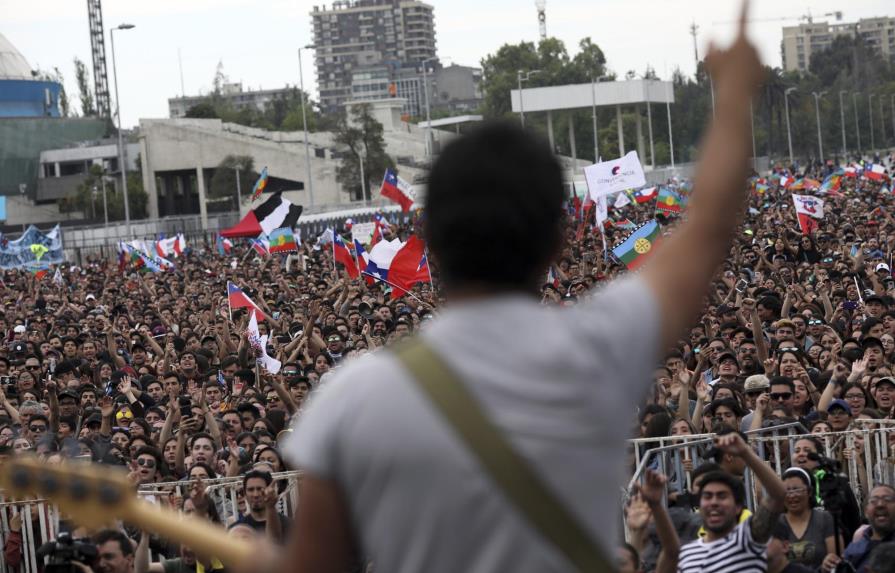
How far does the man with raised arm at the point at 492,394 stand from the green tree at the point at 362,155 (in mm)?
80167

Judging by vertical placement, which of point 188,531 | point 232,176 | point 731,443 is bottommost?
point 232,176

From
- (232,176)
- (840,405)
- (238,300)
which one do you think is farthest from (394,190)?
(232,176)

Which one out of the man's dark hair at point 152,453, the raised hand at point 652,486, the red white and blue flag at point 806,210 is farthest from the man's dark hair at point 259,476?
the red white and blue flag at point 806,210

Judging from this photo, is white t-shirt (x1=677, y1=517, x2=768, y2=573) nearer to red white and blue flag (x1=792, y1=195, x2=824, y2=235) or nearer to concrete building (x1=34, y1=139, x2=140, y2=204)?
red white and blue flag (x1=792, y1=195, x2=824, y2=235)

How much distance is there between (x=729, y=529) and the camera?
20.5 ft

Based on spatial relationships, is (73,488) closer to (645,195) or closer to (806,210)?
(806,210)

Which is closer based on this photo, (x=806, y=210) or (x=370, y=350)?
(x=370, y=350)

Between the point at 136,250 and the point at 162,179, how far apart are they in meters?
56.3

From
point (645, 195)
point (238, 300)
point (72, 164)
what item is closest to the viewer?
point (238, 300)

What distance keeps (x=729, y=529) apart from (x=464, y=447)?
4494 mm

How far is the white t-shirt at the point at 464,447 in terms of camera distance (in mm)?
1962

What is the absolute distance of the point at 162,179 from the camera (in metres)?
91.6

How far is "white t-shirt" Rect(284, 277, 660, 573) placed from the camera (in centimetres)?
196

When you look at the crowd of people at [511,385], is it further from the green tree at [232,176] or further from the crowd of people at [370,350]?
the green tree at [232,176]
